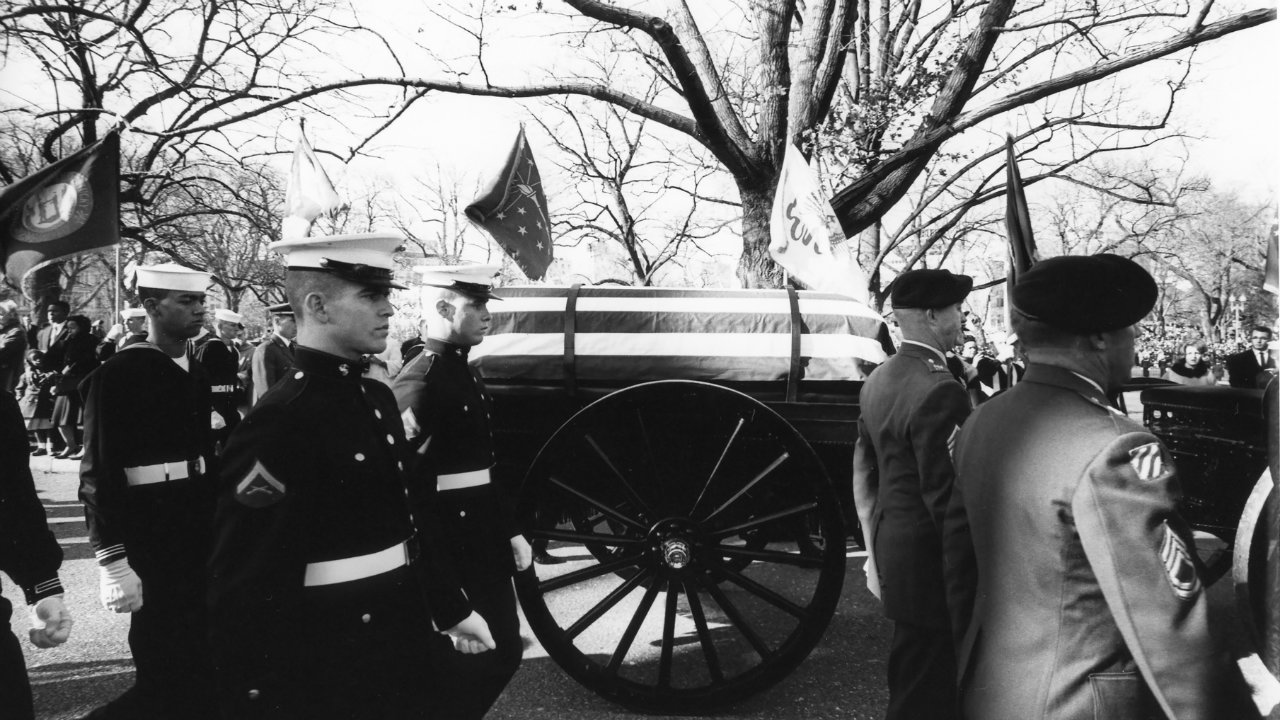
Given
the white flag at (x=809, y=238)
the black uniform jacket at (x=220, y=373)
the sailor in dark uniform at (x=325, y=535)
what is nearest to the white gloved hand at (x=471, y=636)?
the sailor in dark uniform at (x=325, y=535)

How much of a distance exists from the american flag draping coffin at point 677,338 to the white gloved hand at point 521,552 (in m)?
0.75

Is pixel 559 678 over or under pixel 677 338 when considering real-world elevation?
under

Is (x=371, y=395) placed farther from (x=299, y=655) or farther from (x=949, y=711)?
(x=949, y=711)

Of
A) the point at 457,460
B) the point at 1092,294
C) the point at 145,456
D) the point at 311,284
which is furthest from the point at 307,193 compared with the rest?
the point at 1092,294

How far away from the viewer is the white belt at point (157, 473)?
2.82 metres

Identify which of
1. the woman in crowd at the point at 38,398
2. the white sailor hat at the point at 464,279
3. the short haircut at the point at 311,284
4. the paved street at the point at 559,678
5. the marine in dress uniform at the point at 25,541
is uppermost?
the white sailor hat at the point at 464,279

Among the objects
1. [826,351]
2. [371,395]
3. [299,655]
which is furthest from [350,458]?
[826,351]

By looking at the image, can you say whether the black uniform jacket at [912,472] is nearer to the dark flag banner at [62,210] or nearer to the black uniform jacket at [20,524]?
the black uniform jacket at [20,524]

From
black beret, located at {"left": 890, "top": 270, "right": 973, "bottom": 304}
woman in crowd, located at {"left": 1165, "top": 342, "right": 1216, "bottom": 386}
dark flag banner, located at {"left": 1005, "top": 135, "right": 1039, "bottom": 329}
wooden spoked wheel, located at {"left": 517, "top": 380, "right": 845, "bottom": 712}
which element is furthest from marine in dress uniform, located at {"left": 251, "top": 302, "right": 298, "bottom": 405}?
woman in crowd, located at {"left": 1165, "top": 342, "right": 1216, "bottom": 386}

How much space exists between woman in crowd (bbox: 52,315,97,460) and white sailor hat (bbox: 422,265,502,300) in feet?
25.0

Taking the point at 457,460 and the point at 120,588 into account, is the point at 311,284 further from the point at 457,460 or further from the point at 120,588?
the point at 120,588

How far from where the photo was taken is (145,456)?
2.87 m

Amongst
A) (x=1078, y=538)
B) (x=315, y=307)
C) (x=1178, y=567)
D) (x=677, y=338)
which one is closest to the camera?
(x=1178, y=567)

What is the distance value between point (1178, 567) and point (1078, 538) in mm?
153
